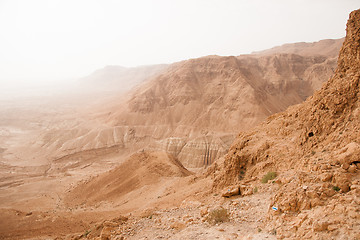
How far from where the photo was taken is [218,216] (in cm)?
681

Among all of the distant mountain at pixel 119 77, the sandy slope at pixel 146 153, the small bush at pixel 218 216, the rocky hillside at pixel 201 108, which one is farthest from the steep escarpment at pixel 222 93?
the distant mountain at pixel 119 77

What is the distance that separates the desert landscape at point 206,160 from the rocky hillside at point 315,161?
34 mm

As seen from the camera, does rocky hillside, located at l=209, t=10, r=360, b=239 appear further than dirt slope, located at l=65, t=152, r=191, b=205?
No

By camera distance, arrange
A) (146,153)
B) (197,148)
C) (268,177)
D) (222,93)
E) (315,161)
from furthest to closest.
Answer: (222,93) → (197,148) → (146,153) → (268,177) → (315,161)

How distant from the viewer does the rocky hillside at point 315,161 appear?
466cm

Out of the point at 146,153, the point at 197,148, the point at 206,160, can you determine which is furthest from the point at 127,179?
the point at 197,148

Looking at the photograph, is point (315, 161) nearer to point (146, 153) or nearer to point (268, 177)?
point (268, 177)

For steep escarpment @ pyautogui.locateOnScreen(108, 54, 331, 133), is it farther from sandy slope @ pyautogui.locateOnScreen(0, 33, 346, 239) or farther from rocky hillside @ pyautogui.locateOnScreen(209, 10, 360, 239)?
rocky hillside @ pyautogui.locateOnScreen(209, 10, 360, 239)

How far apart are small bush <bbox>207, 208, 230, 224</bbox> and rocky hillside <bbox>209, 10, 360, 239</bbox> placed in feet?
4.65

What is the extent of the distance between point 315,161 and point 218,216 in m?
3.44

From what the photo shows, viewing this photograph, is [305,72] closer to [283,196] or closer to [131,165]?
[131,165]

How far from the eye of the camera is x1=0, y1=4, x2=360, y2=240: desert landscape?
581 cm

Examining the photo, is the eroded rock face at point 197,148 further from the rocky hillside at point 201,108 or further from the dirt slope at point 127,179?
the dirt slope at point 127,179

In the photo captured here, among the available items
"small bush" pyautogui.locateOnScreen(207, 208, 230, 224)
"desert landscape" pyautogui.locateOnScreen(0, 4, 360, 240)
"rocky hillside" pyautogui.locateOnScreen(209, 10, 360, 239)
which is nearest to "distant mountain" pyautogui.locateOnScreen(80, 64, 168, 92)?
"desert landscape" pyautogui.locateOnScreen(0, 4, 360, 240)
